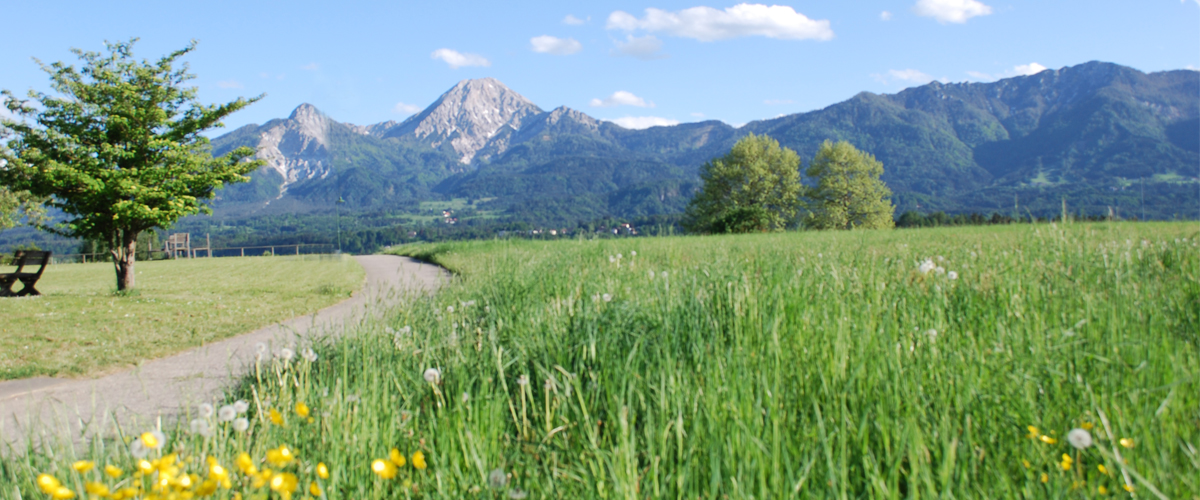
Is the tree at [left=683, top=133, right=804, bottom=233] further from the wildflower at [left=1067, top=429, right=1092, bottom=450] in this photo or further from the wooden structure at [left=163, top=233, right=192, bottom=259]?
the wildflower at [left=1067, top=429, right=1092, bottom=450]

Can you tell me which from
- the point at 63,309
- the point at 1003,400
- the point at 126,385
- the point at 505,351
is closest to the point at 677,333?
the point at 505,351

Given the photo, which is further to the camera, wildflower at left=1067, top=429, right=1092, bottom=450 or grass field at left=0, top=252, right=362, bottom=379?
grass field at left=0, top=252, right=362, bottom=379

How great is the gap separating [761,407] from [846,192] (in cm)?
6623

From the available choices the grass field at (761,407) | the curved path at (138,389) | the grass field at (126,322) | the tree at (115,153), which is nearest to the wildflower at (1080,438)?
the grass field at (761,407)

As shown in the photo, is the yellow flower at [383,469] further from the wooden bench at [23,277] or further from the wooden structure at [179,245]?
the wooden structure at [179,245]

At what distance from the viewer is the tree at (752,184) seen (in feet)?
201

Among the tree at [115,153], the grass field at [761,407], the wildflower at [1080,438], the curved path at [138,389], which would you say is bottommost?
the curved path at [138,389]

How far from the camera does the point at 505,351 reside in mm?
4180

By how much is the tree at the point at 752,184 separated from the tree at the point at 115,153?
47.6 m

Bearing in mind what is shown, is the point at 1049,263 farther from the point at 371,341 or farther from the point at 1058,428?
the point at 371,341

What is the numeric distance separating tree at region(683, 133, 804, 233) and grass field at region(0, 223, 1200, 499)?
55048 millimetres

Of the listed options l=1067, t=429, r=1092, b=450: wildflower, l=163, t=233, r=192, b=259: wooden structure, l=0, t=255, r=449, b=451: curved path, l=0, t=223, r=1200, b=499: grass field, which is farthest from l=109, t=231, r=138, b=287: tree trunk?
l=163, t=233, r=192, b=259: wooden structure

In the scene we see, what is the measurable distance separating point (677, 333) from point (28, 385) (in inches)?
255

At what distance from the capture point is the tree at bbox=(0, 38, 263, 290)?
13.5 m
